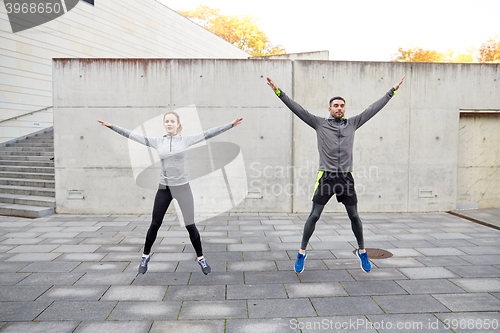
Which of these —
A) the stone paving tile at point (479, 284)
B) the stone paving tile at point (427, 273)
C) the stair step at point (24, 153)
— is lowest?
the stone paving tile at point (427, 273)

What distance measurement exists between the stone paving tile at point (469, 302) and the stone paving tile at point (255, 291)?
1675 millimetres

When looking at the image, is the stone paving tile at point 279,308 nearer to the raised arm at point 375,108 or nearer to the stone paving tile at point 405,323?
the stone paving tile at point 405,323

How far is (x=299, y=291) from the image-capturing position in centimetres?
387

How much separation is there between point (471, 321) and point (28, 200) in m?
9.22

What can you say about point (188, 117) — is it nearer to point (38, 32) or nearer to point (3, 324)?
point (3, 324)

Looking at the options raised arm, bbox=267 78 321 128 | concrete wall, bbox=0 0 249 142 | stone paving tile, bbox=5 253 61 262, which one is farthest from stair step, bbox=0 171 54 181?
raised arm, bbox=267 78 321 128

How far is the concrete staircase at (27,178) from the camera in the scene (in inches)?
323

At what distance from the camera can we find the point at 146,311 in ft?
11.1

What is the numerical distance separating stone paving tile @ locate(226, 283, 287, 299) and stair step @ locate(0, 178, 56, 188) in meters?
7.41

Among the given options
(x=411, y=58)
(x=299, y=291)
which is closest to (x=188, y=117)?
(x=299, y=291)

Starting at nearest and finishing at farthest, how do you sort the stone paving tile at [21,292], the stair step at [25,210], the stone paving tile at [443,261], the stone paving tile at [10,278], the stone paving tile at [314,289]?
the stone paving tile at [21,292], the stone paving tile at [314,289], the stone paving tile at [10,278], the stone paving tile at [443,261], the stair step at [25,210]

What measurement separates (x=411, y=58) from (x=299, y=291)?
46.5 metres

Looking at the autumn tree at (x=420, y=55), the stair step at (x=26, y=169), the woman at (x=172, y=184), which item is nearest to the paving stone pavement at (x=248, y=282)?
the woman at (x=172, y=184)

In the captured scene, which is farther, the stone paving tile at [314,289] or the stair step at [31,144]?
the stair step at [31,144]
